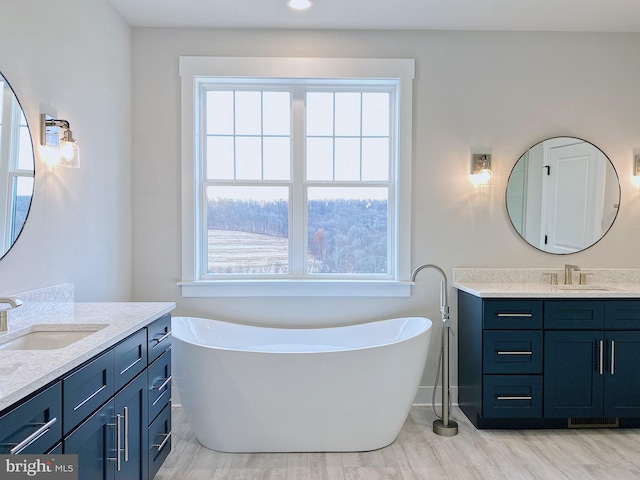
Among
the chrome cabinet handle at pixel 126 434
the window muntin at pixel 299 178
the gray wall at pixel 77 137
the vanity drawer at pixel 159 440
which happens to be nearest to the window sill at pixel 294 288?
the window muntin at pixel 299 178

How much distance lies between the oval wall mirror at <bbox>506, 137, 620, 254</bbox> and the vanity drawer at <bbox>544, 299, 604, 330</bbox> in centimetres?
60

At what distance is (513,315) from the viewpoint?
3033mm

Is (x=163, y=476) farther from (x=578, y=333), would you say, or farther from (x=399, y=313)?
(x=578, y=333)

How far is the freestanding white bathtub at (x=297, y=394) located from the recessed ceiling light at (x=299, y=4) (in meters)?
2.11

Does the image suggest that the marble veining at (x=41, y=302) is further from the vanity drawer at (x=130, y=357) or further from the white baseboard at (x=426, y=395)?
the white baseboard at (x=426, y=395)

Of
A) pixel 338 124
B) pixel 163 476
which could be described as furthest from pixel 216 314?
pixel 338 124

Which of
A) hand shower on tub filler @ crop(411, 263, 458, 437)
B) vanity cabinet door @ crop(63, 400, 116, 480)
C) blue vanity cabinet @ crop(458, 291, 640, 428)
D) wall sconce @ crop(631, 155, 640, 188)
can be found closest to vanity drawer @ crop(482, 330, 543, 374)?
blue vanity cabinet @ crop(458, 291, 640, 428)

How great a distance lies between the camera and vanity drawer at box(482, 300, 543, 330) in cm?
303

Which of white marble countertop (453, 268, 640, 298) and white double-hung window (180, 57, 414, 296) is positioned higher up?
white double-hung window (180, 57, 414, 296)

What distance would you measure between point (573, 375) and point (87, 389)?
9.18ft

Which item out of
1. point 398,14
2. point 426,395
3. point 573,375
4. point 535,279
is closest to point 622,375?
point 573,375

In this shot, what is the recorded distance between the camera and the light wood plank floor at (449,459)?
251 centimetres

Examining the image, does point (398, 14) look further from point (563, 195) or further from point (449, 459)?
point (449, 459)

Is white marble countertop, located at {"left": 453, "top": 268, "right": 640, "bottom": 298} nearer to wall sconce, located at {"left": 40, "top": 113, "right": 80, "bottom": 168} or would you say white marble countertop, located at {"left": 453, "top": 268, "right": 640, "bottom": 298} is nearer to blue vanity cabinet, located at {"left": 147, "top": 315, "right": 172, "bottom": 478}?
blue vanity cabinet, located at {"left": 147, "top": 315, "right": 172, "bottom": 478}
